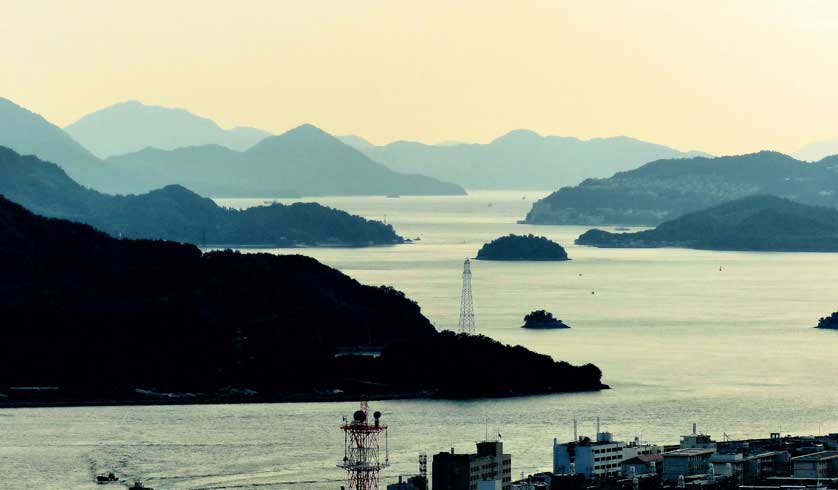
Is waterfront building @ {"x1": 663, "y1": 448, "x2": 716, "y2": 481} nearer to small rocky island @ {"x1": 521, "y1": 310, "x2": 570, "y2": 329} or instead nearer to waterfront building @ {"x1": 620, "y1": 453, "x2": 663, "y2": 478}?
waterfront building @ {"x1": 620, "y1": 453, "x2": 663, "y2": 478}

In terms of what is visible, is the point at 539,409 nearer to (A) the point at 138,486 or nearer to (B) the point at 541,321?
(A) the point at 138,486

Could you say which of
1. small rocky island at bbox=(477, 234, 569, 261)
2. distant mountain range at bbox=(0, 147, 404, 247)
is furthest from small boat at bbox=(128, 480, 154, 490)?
distant mountain range at bbox=(0, 147, 404, 247)

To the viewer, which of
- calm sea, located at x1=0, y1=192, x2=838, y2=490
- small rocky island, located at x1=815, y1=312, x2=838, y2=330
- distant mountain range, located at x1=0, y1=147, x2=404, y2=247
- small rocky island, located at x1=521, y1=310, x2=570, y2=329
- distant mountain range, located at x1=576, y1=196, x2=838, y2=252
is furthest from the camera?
distant mountain range, located at x1=0, y1=147, x2=404, y2=247

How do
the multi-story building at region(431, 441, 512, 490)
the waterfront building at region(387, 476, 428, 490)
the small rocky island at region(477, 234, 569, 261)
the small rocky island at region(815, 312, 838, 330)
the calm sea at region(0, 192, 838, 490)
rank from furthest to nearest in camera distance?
the small rocky island at region(477, 234, 569, 261), the small rocky island at region(815, 312, 838, 330), the calm sea at region(0, 192, 838, 490), the multi-story building at region(431, 441, 512, 490), the waterfront building at region(387, 476, 428, 490)

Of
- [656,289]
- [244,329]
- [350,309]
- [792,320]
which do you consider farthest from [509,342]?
[656,289]

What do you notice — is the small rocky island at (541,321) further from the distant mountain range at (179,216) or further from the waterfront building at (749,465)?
the distant mountain range at (179,216)
